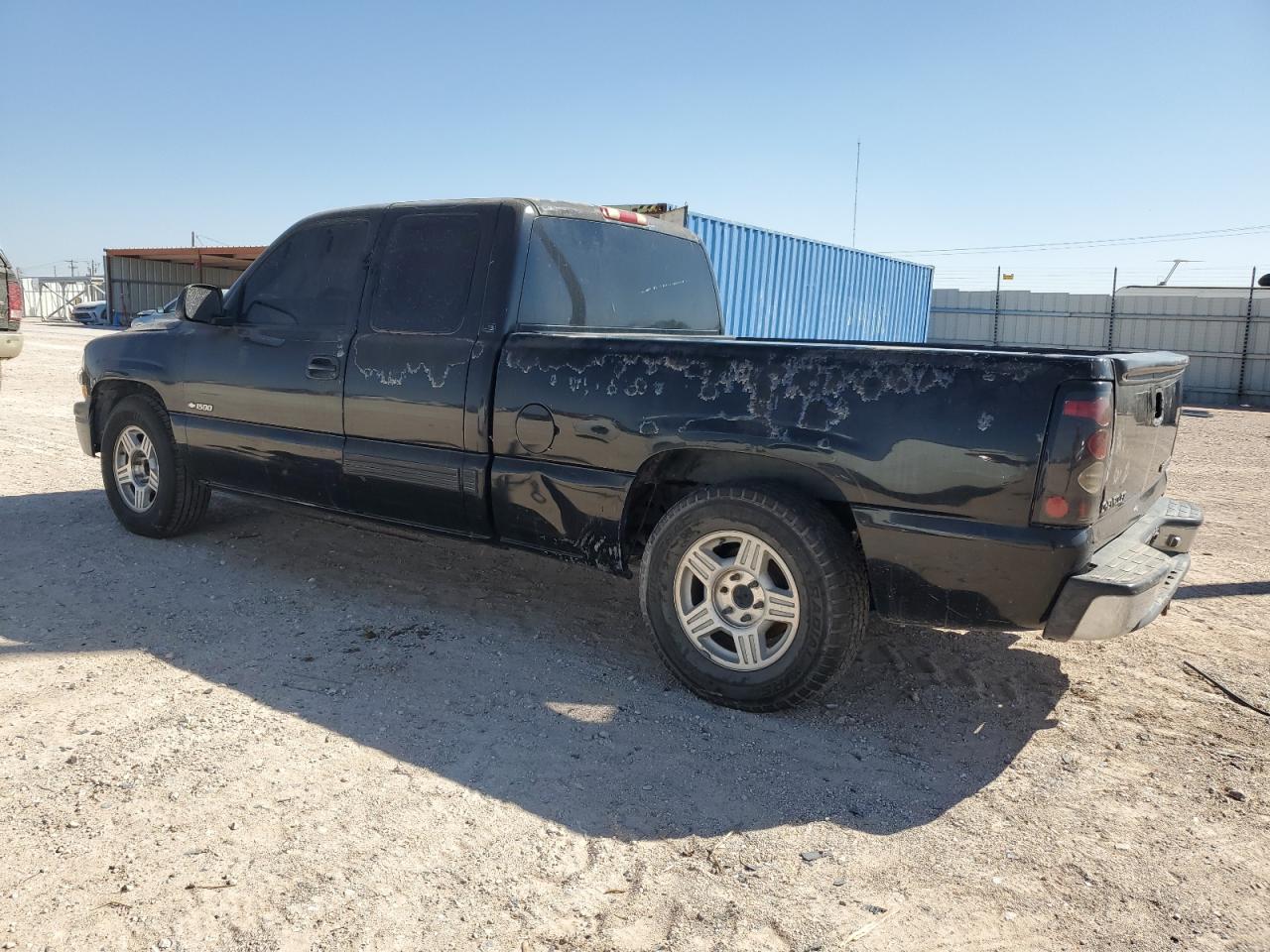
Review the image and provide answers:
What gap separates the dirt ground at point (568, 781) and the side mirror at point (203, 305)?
4.47 ft

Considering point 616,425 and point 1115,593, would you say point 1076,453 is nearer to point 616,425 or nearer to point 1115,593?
point 1115,593

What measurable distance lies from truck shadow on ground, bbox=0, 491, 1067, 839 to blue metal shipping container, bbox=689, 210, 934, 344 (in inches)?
319

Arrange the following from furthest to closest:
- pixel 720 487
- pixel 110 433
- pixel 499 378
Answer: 1. pixel 110 433
2. pixel 499 378
3. pixel 720 487

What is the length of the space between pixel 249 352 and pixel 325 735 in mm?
2440

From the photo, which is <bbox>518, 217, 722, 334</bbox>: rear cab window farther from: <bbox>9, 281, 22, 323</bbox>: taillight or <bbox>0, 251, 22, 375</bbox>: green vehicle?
<bbox>9, 281, 22, 323</bbox>: taillight

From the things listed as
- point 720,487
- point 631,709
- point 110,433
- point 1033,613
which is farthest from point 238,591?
point 1033,613

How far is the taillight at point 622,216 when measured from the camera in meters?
4.70

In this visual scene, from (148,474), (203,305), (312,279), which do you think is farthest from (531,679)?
(148,474)

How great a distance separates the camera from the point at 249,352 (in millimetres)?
4984

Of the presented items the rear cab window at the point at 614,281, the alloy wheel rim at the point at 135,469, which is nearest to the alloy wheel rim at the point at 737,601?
the rear cab window at the point at 614,281

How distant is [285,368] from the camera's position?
4.80 meters

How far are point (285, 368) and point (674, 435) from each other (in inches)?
89.2

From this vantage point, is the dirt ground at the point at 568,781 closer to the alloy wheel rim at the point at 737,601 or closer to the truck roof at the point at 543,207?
the alloy wheel rim at the point at 737,601

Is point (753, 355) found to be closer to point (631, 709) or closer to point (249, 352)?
point (631, 709)
